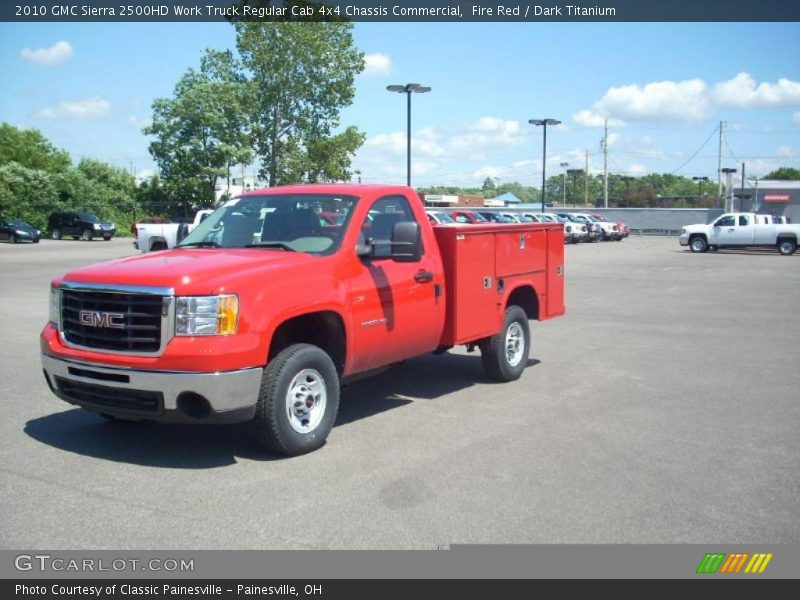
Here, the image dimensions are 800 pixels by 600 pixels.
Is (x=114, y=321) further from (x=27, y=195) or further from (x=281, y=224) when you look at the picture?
(x=27, y=195)

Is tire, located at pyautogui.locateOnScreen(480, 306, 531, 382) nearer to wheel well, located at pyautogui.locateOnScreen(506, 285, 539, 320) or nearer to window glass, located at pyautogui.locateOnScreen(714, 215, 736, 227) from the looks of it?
wheel well, located at pyautogui.locateOnScreen(506, 285, 539, 320)

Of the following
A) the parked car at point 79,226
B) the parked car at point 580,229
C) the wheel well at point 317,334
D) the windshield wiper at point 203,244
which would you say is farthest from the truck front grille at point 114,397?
the parked car at point 79,226

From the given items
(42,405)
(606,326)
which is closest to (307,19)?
(606,326)

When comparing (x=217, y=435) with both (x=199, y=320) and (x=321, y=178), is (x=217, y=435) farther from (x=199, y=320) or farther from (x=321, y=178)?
(x=321, y=178)

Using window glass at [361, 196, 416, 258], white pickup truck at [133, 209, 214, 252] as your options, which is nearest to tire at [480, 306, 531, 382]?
window glass at [361, 196, 416, 258]

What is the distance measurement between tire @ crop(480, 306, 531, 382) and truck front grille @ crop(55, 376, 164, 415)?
398 centimetres

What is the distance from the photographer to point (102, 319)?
582cm

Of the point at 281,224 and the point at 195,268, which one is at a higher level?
the point at 281,224

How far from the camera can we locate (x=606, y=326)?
43.9 feet

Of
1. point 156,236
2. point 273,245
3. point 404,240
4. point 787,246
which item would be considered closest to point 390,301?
point 404,240

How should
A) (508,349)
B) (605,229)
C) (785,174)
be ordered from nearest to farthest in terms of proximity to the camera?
(508,349) → (605,229) → (785,174)

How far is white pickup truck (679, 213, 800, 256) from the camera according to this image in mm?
36987

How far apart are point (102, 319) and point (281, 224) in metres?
1.79
